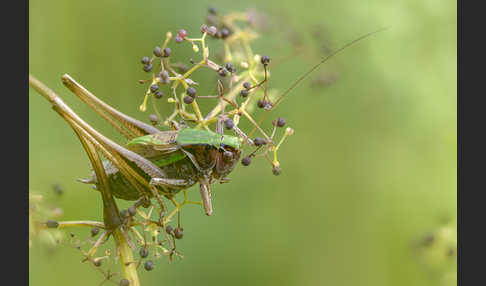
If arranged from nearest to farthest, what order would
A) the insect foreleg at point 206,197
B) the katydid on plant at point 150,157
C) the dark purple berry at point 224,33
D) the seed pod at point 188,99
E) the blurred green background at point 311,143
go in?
the katydid on plant at point 150,157 < the seed pod at point 188,99 < the insect foreleg at point 206,197 < the dark purple berry at point 224,33 < the blurred green background at point 311,143

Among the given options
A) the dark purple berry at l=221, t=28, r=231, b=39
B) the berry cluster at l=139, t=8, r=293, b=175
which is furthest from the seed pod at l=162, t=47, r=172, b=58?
the dark purple berry at l=221, t=28, r=231, b=39

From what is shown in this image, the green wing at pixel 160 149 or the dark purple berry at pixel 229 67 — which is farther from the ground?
the dark purple berry at pixel 229 67

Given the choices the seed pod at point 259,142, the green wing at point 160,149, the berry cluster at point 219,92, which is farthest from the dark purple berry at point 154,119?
the seed pod at point 259,142

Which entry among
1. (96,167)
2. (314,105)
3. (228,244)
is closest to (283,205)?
(228,244)

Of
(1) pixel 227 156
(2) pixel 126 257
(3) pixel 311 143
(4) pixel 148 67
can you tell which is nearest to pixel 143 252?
(2) pixel 126 257

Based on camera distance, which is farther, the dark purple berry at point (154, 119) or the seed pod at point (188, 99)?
the dark purple berry at point (154, 119)

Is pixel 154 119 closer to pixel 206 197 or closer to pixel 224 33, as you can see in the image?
pixel 206 197

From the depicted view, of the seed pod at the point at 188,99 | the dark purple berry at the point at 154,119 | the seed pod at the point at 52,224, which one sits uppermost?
the seed pod at the point at 188,99

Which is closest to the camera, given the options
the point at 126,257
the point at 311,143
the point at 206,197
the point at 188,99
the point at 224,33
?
the point at 126,257

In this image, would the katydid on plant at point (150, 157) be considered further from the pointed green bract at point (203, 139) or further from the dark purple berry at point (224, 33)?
the dark purple berry at point (224, 33)
